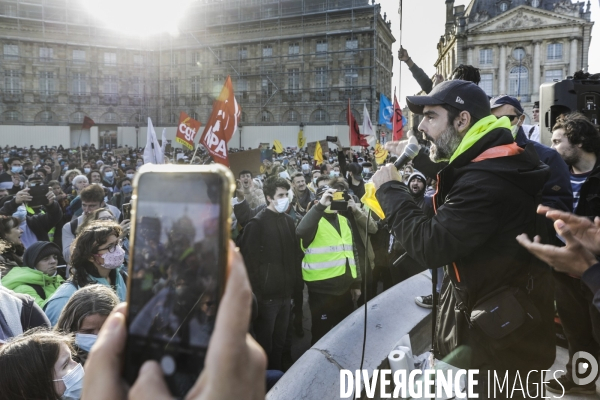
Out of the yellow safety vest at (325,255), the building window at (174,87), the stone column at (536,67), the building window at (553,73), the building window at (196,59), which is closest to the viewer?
the yellow safety vest at (325,255)

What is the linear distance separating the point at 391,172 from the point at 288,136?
125ft

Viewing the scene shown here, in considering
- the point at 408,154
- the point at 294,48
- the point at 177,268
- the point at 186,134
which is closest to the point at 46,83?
the point at 294,48

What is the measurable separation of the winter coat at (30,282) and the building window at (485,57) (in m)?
55.8

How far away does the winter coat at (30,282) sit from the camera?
3047 millimetres

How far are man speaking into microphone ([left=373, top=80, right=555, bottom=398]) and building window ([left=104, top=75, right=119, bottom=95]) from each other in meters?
46.4

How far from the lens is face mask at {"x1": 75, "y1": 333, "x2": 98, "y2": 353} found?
7.10 ft

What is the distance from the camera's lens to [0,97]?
136 feet

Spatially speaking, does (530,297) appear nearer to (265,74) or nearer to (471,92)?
(471,92)

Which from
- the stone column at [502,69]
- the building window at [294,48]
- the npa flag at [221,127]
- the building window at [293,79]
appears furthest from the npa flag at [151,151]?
the stone column at [502,69]

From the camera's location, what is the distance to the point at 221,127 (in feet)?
21.5

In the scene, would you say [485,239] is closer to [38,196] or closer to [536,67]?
[38,196]

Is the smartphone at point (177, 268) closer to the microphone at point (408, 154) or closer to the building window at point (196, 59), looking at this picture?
the microphone at point (408, 154)

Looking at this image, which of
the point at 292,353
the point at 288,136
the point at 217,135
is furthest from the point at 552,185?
the point at 288,136

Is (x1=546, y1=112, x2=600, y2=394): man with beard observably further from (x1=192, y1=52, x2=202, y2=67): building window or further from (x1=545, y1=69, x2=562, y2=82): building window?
(x1=545, y1=69, x2=562, y2=82): building window
